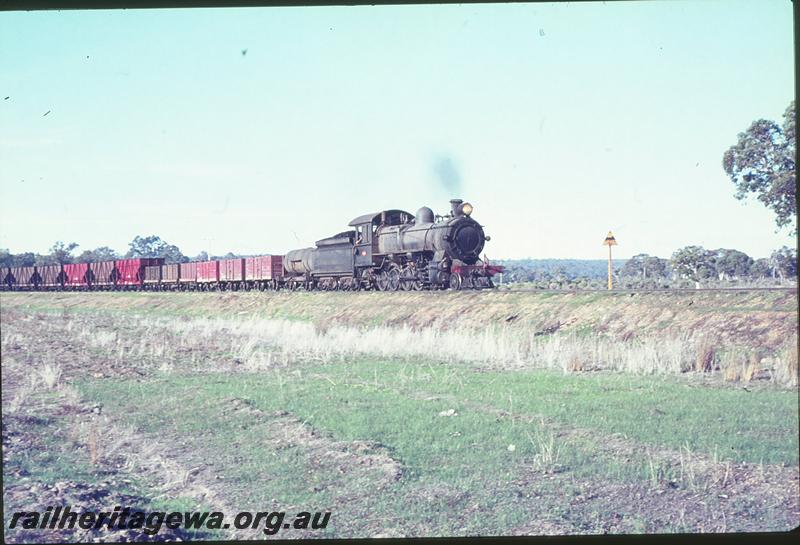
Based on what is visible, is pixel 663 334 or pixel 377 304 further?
pixel 377 304

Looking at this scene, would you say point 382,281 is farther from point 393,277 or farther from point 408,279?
point 408,279

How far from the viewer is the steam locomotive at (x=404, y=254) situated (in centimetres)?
A: 2316

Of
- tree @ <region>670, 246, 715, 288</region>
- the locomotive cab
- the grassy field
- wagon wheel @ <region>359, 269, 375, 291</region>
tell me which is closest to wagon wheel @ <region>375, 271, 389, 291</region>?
wagon wheel @ <region>359, 269, 375, 291</region>

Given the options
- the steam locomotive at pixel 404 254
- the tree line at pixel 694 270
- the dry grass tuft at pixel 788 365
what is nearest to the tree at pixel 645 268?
the tree line at pixel 694 270

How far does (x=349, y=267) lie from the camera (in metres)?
27.5

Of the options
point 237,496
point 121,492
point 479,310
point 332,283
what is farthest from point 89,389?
point 332,283

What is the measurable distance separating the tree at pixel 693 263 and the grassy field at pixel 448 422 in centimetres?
488

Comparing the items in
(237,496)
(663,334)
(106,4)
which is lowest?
(237,496)

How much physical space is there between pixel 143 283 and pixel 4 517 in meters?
32.1

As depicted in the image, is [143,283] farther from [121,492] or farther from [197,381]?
[121,492]

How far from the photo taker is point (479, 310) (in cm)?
1850

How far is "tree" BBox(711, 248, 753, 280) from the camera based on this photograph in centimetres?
2247

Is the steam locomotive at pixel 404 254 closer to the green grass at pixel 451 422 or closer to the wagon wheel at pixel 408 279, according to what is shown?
the wagon wheel at pixel 408 279

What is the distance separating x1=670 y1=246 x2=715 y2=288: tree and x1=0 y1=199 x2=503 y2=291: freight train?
5706mm
